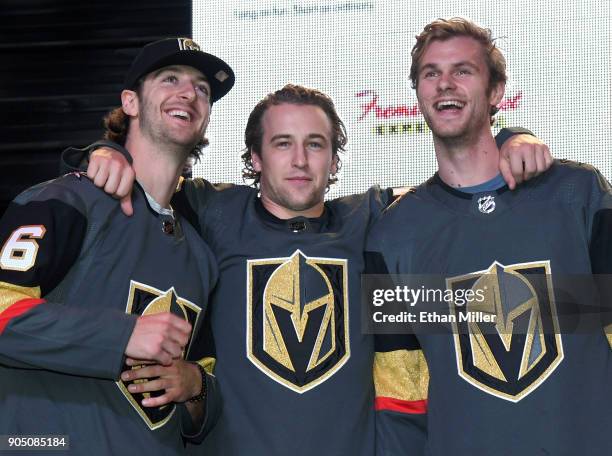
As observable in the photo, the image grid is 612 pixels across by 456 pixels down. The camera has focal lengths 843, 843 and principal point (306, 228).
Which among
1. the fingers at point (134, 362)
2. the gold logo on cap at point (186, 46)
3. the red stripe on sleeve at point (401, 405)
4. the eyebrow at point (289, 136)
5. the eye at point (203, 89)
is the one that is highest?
the gold logo on cap at point (186, 46)

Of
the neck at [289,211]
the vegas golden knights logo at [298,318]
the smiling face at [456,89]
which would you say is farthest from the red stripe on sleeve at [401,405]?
the smiling face at [456,89]

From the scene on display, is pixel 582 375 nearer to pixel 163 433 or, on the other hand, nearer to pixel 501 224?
pixel 501 224

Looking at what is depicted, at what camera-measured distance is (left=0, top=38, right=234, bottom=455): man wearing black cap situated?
1.49 metres

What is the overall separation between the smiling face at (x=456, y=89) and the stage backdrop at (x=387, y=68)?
449 millimetres

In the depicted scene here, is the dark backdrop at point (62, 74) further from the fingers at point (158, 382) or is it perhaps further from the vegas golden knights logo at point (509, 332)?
the vegas golden knights logo at point (509, 332)

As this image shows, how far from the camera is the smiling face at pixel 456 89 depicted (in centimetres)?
185

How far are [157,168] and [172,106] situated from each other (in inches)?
5.6

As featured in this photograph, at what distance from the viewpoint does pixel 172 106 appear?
186 centimetres

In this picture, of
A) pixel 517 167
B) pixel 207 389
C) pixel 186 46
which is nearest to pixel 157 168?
pixel 186 46

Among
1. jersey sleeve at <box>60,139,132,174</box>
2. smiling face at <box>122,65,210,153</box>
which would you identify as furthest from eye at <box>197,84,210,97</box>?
jersey sleeve at <box>60,139,132,174</box>

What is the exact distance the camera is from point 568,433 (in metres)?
1.63

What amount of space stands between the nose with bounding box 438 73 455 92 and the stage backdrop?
1.72 ft

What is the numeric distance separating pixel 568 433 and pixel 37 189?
3.71 feet

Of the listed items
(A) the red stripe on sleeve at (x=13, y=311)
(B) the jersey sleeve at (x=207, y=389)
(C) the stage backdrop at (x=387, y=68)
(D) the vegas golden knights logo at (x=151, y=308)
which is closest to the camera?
(A) the red stripe on sleeve at (x=13, y=311)
